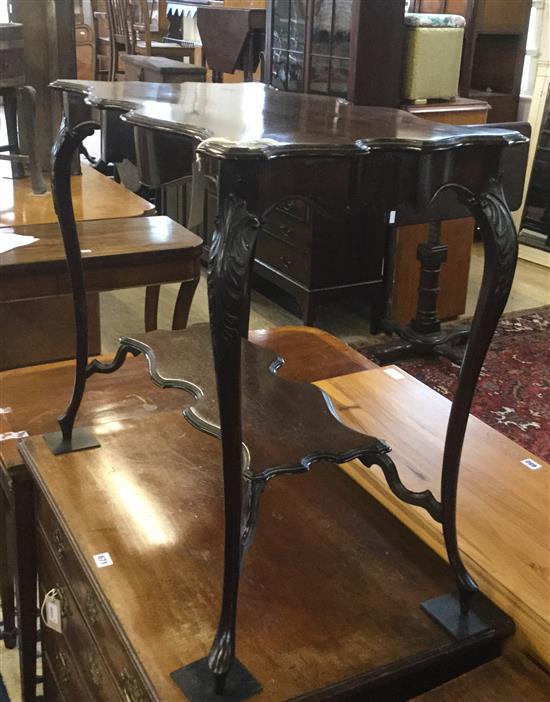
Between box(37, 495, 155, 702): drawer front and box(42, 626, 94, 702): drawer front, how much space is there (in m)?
0.13

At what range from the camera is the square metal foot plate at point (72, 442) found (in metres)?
1.32

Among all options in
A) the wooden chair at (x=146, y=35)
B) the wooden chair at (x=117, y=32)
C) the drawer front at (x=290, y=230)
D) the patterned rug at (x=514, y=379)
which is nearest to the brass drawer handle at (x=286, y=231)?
the drawer front at (x=290, y=230)

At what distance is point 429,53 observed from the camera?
2990 mm

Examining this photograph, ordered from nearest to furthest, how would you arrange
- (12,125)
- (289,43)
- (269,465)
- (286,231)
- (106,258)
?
(269,465)
(106,258)
(12,125)
(286,231)
(289,43)

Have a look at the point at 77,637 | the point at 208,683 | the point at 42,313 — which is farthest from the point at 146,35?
the point at 208,683

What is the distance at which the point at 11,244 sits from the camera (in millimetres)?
2072

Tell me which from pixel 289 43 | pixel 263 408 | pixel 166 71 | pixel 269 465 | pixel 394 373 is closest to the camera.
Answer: pixel 269 465

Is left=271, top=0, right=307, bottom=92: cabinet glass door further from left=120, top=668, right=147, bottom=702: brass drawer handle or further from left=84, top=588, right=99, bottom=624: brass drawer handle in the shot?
left=120, top=668, right=147, bottom=702: brass drawer handle

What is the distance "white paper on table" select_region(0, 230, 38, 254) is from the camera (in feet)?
6.71

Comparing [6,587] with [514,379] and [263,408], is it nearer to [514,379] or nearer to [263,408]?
[263,408]

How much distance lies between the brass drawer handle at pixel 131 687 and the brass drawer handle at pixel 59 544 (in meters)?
0.25

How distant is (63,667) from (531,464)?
Result: 2.61 feet

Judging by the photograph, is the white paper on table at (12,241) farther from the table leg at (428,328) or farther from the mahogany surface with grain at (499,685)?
the mahogany surface with grain at (499,685)

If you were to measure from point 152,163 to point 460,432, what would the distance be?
488mm
